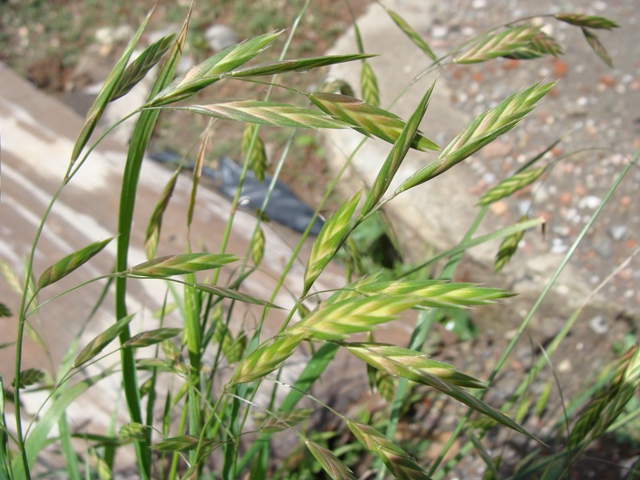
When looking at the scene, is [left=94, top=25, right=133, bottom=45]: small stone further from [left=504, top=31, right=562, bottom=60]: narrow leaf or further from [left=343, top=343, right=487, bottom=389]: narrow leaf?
[left=343, top=343, right=487, bottom=389]: narrow leaf

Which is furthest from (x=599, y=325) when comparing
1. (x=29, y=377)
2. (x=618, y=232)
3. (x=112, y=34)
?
(x=112, y=34)

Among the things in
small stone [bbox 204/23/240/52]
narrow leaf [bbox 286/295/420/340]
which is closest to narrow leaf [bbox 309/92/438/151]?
narrow leaf [bbox 286/295/420/340]

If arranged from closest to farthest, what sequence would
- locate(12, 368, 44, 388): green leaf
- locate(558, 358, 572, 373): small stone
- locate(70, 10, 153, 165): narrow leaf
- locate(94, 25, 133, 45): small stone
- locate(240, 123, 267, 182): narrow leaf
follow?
locate(70, 10, 153, 165): narrow leaf
locate(12, 368, 44, 388): green leaf
locate(240, 123, 267, 182): narrow leaf
locate(558, 358, 572, 373): small stone
locate(94, 25, 133, 45): small stone

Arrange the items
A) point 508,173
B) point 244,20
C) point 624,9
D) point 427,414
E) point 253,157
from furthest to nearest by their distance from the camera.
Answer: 1. point 244,20
2. point 624,9
3. point 508,173
4. point 427,414
5. point 253,157

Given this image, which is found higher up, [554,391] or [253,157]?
[253,157]

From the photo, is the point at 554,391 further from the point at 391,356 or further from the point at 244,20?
the point at 244,20

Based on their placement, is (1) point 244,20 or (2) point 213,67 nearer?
(2) point 213,67

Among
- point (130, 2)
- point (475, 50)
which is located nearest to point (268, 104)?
point (475, 50)
